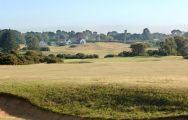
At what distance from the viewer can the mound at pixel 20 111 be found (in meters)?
30.0

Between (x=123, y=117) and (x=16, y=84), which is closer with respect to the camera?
(x=123, y=117)

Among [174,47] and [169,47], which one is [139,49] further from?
[174,47]

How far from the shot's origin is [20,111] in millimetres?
32750

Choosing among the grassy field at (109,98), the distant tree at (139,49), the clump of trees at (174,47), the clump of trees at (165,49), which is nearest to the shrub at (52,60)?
the clump of trees at (165,49)

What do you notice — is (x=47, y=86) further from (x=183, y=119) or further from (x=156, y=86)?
(x=183, y=119)

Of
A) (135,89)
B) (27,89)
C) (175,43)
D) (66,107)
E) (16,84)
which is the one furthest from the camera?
(175,43)

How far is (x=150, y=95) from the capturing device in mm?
31250

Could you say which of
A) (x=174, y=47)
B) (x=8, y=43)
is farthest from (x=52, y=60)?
(x=8, y=43)

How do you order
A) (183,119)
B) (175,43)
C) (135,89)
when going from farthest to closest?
(175,43)
(135,89)
(183,119)

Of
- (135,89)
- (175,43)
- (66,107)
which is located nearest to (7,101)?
(66,107)

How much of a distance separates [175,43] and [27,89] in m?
112

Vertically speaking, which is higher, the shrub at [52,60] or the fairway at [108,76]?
the fairway at [108,76]

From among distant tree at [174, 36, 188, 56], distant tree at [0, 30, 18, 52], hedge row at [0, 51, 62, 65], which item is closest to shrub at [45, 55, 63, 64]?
hedge row at [0, 51, 62, 65]

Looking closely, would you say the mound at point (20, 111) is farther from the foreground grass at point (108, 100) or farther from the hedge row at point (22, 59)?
the hedge row at point (22, 59)
